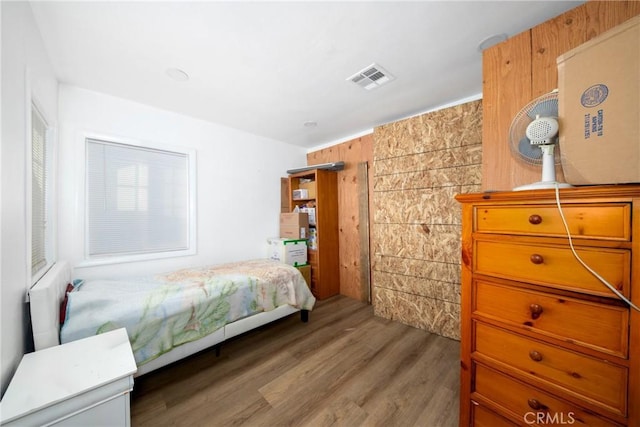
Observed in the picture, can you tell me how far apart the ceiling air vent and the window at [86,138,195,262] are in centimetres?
216

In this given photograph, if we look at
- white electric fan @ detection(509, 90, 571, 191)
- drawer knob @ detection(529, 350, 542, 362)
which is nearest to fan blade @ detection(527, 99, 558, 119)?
white electric fan @ detection(509, 90, 571, 191)

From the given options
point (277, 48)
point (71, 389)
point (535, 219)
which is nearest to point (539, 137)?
point (535, 219)

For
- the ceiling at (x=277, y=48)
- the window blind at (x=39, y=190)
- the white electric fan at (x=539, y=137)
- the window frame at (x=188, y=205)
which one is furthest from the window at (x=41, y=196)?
the white electric fan at (x=539, y=137)

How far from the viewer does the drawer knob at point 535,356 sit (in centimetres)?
93

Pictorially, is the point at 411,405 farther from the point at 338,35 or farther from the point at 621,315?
the point at 338,35

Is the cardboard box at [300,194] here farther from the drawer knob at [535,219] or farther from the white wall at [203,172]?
the drawer knob at [535,219]

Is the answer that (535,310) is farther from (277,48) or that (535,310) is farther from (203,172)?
(203,172)

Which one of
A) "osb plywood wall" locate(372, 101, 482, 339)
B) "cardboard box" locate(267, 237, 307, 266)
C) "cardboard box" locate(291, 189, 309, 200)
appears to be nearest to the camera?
"osb plywood wall" locate(372, 101, 482, 339)

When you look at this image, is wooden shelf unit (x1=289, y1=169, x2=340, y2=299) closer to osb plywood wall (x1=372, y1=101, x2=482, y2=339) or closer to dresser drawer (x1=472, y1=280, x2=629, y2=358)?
osb plywood wall (x1=372, y1=101, x2=482, y2=339)

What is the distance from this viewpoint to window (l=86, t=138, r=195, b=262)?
2193mm

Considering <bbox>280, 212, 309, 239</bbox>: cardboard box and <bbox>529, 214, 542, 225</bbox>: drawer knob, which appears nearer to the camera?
<bbox>529, 214, 542, 225</bbox>: drawer knob

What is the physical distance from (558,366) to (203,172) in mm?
3392

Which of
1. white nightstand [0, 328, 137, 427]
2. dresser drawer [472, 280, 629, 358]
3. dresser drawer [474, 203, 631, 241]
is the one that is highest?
dresser drawer [474, 203, 631, 241]

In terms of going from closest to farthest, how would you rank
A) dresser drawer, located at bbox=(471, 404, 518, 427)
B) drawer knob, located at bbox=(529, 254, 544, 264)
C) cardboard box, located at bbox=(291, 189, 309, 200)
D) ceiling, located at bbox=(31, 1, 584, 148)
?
drawer knob, located at bbox=(529, 254, 544, 264), dresser drawer, located at bbox=(471, 404, 518, 427), ceiling, located at bbox=(31, 1, 584, 148), cardboard box, located at bbox=(291, 189, 309, 200)
